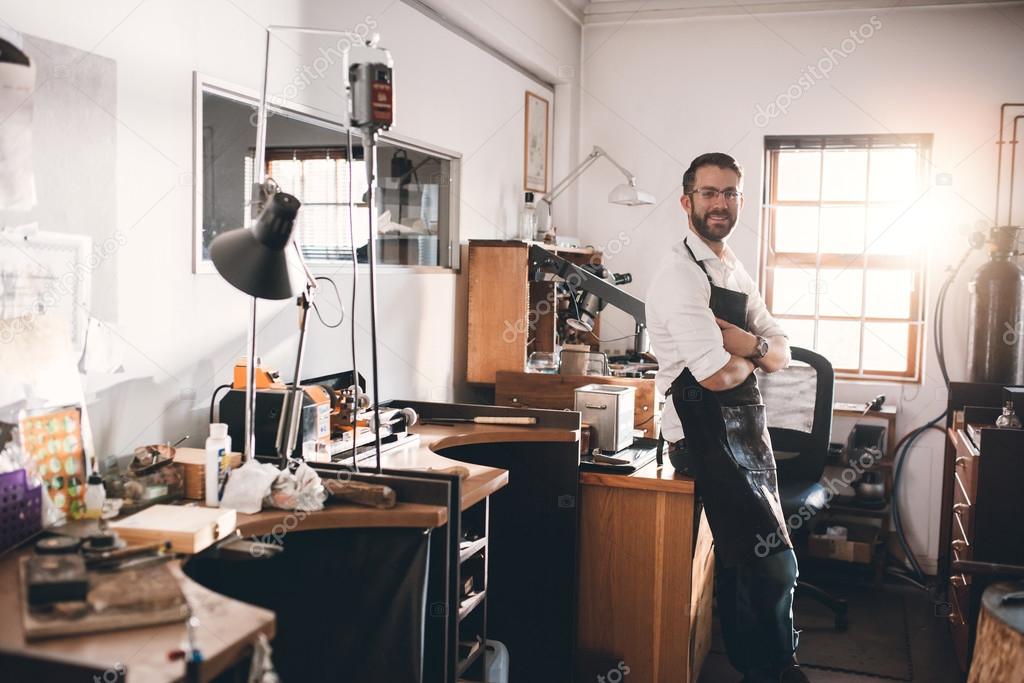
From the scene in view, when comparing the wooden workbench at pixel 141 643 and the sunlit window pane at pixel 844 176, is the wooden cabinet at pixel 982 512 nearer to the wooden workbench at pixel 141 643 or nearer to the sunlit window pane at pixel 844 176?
the sunlit window pane at pixel 844 176

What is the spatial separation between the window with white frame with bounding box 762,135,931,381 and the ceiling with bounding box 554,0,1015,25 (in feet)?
2.23

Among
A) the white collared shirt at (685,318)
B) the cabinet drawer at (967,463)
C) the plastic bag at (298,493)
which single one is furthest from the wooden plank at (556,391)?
the plastic bag at (298,493)

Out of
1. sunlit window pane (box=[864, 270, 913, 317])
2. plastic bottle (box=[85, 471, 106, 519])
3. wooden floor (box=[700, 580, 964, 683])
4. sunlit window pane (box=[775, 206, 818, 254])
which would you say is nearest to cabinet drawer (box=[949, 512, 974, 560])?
wooden floor (box=[700, 580, 964, 683])

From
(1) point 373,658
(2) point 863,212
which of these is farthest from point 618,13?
(1) point 373,658

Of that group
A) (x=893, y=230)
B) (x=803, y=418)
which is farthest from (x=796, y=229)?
(x=803, y=418)

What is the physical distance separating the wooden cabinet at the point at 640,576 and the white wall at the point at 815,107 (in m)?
2.14

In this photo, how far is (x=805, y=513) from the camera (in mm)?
3719

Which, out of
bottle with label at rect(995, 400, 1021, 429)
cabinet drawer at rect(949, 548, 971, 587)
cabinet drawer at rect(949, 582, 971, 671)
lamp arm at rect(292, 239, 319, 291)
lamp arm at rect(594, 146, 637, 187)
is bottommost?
cabinet drawer at rect(949, 582, 971, 671)

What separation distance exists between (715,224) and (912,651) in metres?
2.06

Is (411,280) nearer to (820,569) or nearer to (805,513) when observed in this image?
(805,513)

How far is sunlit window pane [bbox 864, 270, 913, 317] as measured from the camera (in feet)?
16.3

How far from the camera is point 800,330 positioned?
5.16m

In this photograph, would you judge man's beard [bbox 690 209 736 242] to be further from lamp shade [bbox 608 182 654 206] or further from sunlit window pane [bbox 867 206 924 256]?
sunlit window pane [bbox 867 206 924 256]

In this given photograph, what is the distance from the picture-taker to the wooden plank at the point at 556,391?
12.2 ft
